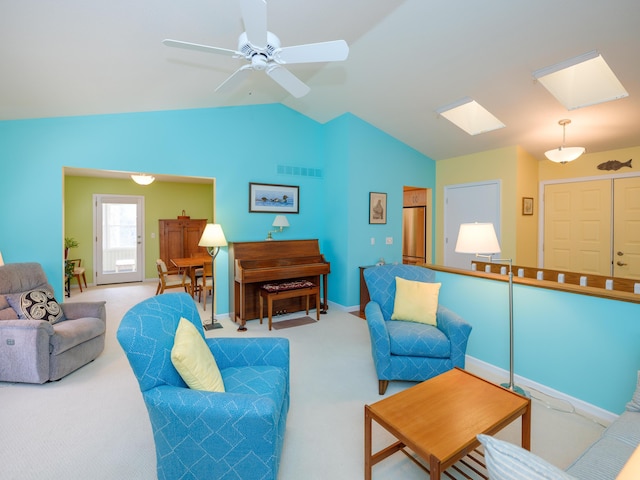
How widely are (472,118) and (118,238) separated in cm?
721

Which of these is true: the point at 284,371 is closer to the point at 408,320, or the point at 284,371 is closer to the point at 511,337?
the point at 408,320

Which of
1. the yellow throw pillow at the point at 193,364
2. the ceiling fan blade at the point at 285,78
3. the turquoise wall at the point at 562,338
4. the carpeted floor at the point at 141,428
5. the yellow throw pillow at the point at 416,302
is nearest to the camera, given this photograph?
the yellow throw pillow at the point at 193,364

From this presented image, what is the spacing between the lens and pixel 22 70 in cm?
244

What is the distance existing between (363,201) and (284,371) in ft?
11.1

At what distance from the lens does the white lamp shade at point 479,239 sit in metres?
2.38

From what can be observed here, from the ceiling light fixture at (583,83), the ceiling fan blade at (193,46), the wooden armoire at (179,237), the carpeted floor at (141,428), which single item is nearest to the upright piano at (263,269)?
the carpeted floor at (141,428)

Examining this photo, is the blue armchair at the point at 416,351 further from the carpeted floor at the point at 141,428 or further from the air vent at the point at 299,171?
the air vent at the point at 299,171

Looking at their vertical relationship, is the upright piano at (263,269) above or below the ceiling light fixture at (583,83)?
below

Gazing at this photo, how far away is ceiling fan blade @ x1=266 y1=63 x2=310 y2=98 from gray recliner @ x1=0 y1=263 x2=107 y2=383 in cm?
270

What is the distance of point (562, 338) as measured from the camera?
7.82 ft

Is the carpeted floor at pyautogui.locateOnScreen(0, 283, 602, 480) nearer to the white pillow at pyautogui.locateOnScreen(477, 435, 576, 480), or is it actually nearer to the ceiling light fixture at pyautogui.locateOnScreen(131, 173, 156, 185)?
the white pillow at pyautogui.locateOnScreen(477, 435, 576, 480)

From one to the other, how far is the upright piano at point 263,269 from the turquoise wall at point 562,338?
7.16ft

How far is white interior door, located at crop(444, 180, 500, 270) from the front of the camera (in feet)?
16.0

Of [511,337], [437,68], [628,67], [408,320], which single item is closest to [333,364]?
[408,320]
